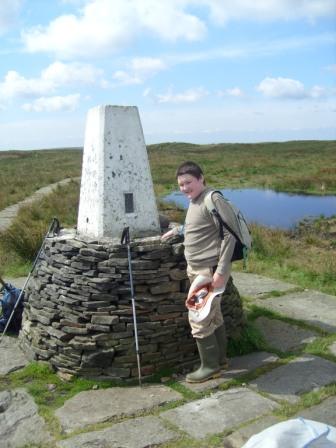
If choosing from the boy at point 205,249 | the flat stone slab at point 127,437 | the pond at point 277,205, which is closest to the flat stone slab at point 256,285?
the boy at point 205,249

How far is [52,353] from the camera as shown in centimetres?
490

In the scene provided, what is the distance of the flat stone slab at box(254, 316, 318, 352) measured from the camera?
5.35 meters

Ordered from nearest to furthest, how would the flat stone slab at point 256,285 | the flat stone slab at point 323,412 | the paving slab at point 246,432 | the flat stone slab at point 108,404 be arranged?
the paving slab at point 246,432 → the flat stone slab at point 323,412 → the flat stone slab at point 108,404 → the flat stone slab at point 256,285

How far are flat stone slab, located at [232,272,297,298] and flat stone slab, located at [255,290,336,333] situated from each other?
11.3 inches

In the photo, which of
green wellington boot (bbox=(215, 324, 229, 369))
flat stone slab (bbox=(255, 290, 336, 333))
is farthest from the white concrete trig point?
flat stone slab (bbox=(255, 290, 336, 333))

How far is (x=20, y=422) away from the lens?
13.0 ft

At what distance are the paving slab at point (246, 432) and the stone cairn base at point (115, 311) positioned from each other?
120cm

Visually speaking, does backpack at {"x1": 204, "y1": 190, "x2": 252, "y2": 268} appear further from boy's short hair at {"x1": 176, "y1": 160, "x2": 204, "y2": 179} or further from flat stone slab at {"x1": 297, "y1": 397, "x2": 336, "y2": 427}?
flat stone slab at {"x1": 297, "y1": 397, "x2": 336, "y2": 427}

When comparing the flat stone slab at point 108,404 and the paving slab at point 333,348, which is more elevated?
the paving slab at point 333,348

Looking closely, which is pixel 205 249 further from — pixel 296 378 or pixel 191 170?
pixel 296 378

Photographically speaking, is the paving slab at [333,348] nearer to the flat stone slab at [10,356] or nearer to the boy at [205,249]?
the boy at [205,249]

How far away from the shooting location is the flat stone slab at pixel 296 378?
4270 millimetres

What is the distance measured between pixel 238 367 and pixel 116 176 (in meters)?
2.18

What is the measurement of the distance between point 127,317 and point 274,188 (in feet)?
79.0
